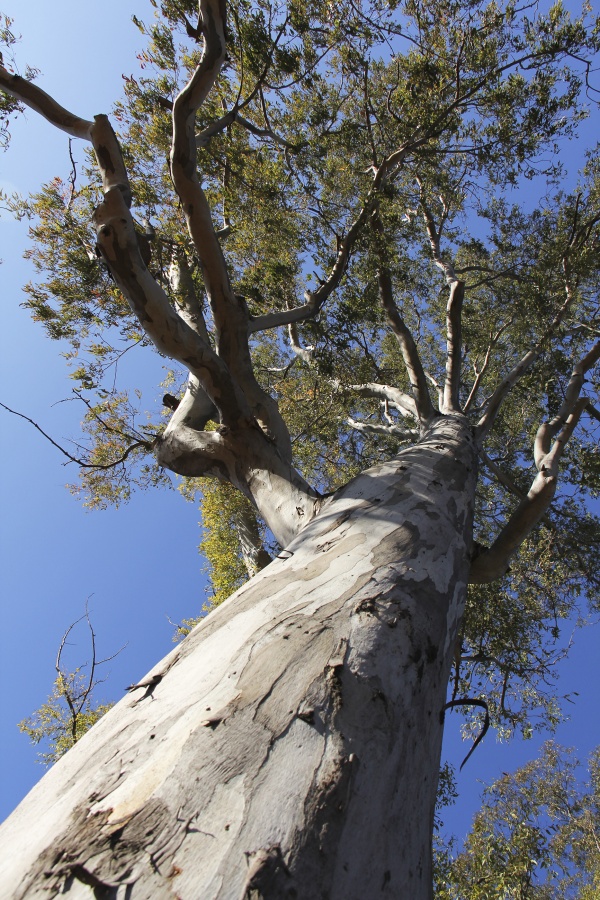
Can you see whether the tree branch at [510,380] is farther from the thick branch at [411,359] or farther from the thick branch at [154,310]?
the thick branch at [154,310]

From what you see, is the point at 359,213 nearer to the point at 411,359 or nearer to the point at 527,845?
the point at 411,359

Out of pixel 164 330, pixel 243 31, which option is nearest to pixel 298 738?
pixel 164 330

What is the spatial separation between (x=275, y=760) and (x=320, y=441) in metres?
7.56

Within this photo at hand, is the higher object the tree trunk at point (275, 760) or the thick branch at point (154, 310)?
the thick branch at point (154, 310)

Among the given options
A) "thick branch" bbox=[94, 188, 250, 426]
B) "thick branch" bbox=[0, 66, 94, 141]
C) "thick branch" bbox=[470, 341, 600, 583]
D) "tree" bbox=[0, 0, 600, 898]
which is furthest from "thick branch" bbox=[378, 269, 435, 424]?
"thick branch" bbox=[0, 66, 94, 141]

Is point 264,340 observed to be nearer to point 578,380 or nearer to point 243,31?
point 243,31

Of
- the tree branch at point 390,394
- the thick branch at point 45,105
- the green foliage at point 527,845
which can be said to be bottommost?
the green foliage at point 527,845

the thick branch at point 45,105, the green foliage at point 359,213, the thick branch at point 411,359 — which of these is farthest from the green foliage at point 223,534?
the thick branch at point 45,105

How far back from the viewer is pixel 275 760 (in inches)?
41.7

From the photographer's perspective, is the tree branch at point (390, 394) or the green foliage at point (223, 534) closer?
the tree branch at point (390, 394)

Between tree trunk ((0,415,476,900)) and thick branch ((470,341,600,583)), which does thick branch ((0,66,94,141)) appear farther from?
thick branch ((470,341,600,583))

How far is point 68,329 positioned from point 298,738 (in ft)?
19.9


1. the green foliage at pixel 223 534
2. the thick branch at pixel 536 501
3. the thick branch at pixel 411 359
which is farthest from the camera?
the green foliage at pixel 223 534

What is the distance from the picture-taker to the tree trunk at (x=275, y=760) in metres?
0.88
